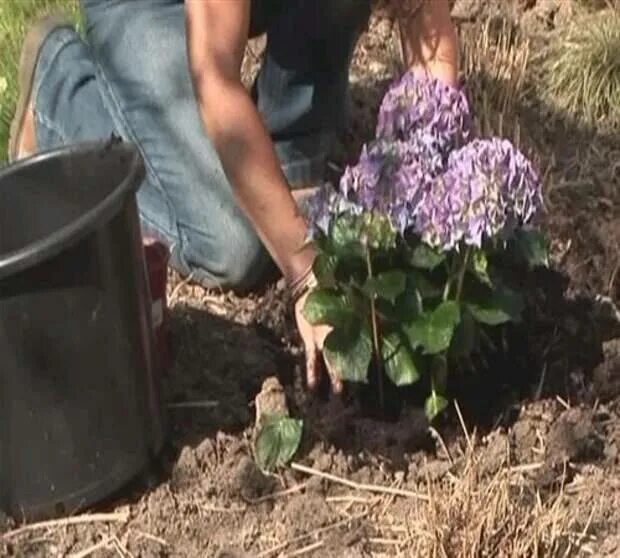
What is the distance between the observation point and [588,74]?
4023mm

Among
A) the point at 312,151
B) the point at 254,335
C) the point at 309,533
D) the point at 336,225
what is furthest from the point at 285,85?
the point at 309,533

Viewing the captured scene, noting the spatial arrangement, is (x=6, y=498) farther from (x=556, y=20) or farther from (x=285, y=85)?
(x=556, y=20)

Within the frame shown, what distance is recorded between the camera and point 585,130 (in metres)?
3.99

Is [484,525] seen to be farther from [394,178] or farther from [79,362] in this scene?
[79,362]

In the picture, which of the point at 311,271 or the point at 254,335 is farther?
the point at 254,335

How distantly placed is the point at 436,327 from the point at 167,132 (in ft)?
3.28

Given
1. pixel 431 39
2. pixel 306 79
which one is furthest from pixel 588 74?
pixel 431 39

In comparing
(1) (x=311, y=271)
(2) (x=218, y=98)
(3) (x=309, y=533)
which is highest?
(2) (x=218, y=98)

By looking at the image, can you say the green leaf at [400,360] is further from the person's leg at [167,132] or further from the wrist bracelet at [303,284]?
the person's leg at [167,132]

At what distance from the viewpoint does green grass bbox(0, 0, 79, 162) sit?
3.99m

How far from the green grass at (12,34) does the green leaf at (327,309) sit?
1338 mm

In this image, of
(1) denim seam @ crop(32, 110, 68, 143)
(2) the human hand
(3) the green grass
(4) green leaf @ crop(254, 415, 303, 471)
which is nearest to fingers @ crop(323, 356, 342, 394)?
(2) the human hand

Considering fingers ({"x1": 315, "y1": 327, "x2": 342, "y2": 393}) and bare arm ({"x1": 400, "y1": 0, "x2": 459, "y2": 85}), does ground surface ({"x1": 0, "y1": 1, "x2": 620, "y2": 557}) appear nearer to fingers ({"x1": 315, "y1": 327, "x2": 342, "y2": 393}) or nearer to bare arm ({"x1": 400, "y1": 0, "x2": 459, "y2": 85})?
fingers ({"x1": 315, "y1": 327, "x2": 342, "y2": 393})

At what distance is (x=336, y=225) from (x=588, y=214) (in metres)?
1.02
